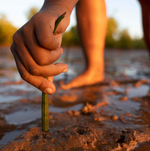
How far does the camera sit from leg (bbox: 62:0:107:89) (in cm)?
190

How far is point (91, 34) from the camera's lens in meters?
1.95

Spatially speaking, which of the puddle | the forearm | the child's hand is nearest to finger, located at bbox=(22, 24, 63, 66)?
the child's hand

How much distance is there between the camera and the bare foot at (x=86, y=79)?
1.83 metres

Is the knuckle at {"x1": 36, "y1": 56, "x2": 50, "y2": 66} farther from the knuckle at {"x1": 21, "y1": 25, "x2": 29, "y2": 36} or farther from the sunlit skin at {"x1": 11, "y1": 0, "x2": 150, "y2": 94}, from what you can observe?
the knuckle at {"x1": 21, "y1": 25, "x2": 29, "y2": 36}

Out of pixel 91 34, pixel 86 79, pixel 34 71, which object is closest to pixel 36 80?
pixel 34 71

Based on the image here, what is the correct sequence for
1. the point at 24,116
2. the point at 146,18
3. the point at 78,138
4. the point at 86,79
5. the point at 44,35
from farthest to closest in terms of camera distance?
the point at 146,18
the point at 86,79
the point at 24,116
the point at 78,138
the point at 44,35

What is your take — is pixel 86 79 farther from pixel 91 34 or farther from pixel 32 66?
pixel 32 66

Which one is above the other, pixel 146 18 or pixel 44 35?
pixel 146 18

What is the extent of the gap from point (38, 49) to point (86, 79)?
1.41 metres

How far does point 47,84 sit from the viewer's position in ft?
2.08

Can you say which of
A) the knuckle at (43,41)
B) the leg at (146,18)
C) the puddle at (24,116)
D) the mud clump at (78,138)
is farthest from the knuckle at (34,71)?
the leg at (146,18)

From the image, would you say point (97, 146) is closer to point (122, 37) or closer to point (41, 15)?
point (41, 15)

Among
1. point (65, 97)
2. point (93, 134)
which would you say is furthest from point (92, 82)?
point (93, 134)

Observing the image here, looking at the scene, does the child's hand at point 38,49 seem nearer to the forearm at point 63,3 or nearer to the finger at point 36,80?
the finger at point 36,80
